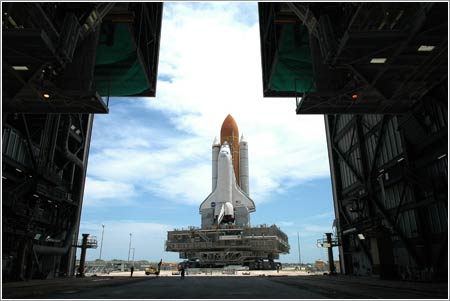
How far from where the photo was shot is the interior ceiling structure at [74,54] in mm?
16172

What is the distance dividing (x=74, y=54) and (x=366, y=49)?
17653 mm

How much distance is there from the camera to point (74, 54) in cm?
2241

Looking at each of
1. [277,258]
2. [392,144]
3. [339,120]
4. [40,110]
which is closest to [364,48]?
[392,144]

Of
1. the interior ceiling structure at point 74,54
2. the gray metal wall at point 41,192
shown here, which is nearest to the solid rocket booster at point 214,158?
the gray metal wall at point 41,192

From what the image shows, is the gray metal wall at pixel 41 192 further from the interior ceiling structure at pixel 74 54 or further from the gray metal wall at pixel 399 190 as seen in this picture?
the gray metal wall at pixel 399 190

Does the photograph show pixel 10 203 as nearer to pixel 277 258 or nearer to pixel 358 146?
pixel 358 146

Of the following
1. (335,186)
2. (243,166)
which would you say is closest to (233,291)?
(335,186)

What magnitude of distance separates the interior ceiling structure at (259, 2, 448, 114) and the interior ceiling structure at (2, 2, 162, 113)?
10.5 m

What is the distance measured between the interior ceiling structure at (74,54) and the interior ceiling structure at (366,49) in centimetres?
1045

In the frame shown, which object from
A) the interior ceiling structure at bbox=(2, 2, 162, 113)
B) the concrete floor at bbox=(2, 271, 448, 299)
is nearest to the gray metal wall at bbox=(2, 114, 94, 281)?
the interior ceiling structure at bbox=(2, 2, 162, 113)

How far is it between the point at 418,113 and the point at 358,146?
1067 cm

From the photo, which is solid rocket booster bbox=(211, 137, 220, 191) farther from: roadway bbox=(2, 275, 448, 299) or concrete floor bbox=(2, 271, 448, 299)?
roadway bbox=(2, 275, 448, 299)

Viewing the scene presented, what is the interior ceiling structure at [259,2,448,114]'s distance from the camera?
1575cm

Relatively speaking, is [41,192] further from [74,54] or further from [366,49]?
[366,49]
